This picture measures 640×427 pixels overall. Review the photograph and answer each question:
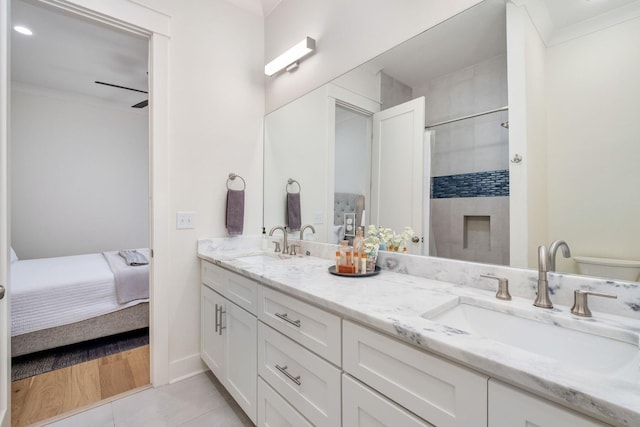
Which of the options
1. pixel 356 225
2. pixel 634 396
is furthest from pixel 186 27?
pixel 634 396

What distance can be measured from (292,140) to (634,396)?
6.68ft

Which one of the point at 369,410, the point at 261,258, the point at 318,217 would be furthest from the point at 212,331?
the point at 369,410

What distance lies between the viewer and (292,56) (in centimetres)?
200

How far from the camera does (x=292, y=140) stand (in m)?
2.16

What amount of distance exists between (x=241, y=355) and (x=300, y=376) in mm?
528

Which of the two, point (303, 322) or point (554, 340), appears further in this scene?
point (303, 322)

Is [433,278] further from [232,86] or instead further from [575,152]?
[232,86]

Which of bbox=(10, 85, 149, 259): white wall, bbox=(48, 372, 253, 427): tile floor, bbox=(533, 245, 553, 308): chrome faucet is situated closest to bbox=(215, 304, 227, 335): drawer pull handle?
bbox=(48, 372, 253, 427): tile floor

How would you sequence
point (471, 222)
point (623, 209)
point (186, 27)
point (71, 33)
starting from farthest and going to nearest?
point (71, 33) → point (186, 27) → point (471, 222) → point (623, 209)

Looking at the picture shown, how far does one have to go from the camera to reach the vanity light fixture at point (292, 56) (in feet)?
6.16

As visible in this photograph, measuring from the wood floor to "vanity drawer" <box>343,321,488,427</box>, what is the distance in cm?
180

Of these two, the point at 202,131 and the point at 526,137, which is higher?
the point at 202,131

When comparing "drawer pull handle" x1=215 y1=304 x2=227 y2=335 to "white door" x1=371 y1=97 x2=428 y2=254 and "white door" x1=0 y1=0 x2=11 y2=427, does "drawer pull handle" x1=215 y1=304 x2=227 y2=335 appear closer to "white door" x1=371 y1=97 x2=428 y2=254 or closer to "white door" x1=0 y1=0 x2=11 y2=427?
"white door" x1=0 y1=0 x2=11 y2=427

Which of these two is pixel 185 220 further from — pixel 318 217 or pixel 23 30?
pixel 23 30
